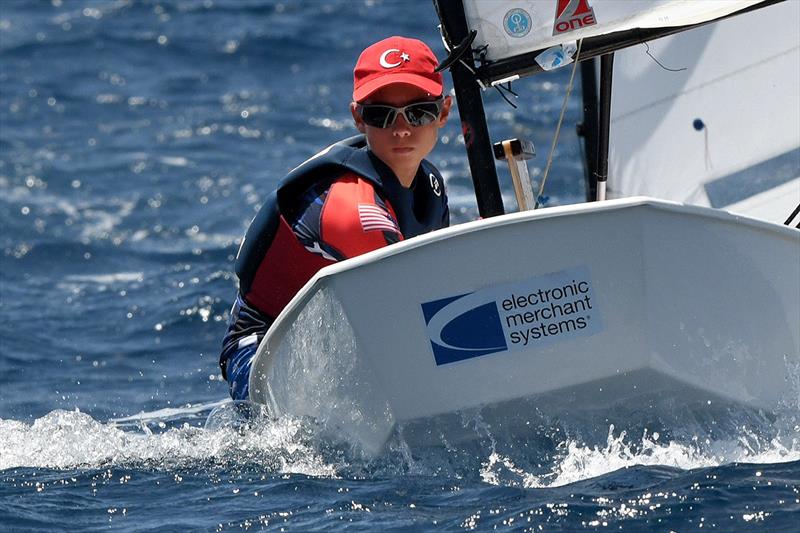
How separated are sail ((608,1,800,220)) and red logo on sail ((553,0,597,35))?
1.37 m

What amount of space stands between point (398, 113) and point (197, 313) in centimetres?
277

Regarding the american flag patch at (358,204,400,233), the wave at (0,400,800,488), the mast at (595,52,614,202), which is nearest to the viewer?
the wave at (0,400,800,488)

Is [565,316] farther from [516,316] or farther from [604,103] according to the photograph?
[604,103]

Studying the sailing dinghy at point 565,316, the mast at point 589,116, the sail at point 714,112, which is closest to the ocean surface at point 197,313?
the sailing dinghy at point 565,316

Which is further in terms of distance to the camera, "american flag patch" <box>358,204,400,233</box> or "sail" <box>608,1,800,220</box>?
"sail" <box>608,1,800,220</box>

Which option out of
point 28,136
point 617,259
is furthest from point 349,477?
point 28,136

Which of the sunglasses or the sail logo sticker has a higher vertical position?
the sunglasses

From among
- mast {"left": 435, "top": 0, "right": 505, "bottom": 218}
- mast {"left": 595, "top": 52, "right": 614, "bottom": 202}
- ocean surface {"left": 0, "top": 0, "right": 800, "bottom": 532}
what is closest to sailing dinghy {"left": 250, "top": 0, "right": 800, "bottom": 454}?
ocean surface {"left": 0, "top": 0, "right": 800, "bottom": 532}

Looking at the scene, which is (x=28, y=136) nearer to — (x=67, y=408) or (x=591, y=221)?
(x=67, y=408)

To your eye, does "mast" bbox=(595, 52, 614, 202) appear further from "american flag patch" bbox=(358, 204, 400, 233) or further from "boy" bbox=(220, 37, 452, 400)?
"american flag patch" bbox=(358, 204, 400, 233)

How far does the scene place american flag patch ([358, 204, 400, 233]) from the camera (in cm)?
314

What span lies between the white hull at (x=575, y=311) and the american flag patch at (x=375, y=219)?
25 cm

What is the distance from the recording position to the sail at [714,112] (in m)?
4.80

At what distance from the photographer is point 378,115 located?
11.1ft
